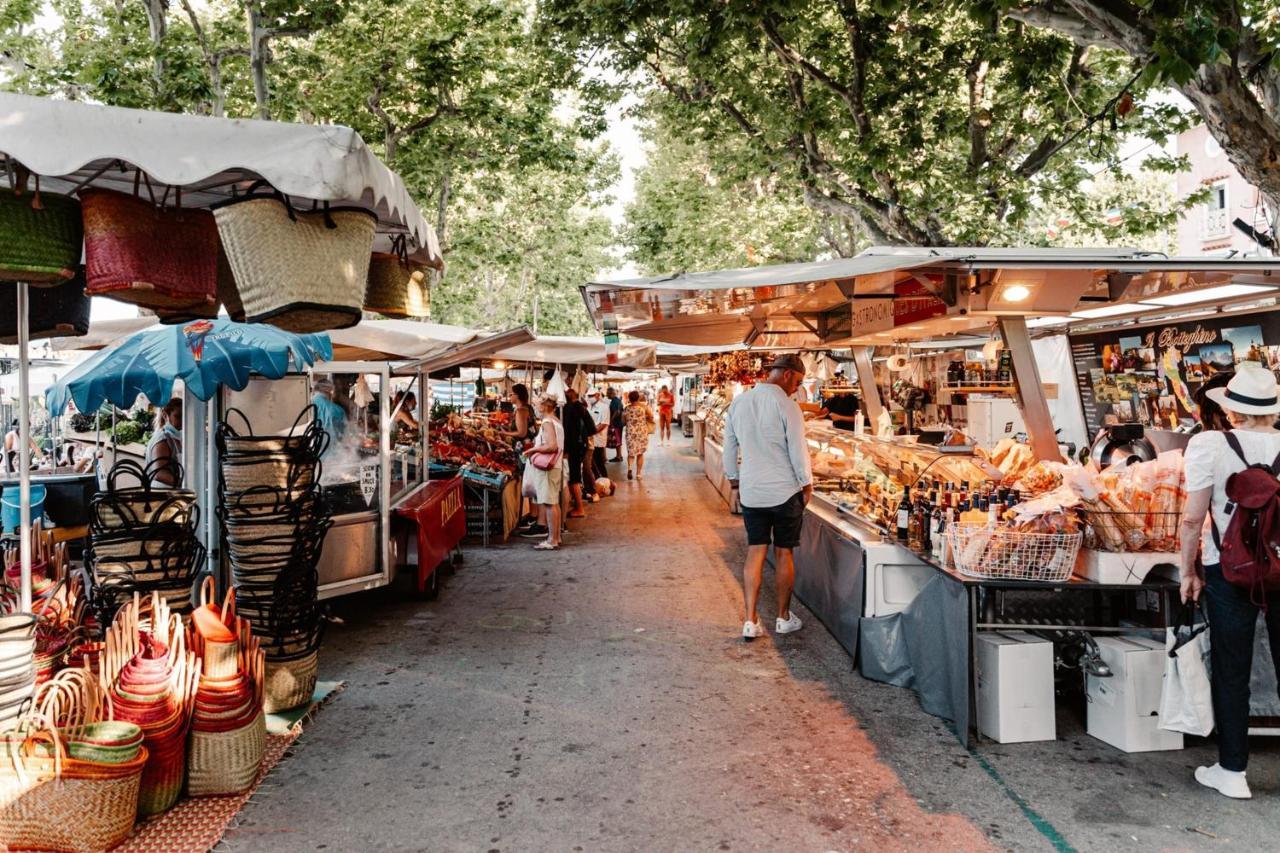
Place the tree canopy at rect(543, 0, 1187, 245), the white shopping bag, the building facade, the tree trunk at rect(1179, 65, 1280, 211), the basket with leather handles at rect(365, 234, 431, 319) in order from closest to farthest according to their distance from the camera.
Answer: the white shopping bag < the basket with leather handles at rect(365, 234, 431, 319) < the tree trunk at rect(1179, 65, 1280, 211) < the tree canopy at rect(543, 0, 1187, 245) < the building facade

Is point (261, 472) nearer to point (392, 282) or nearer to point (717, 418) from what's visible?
point (392, 282)

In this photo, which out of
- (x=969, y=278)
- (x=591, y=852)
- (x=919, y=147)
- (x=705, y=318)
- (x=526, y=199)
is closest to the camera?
(x=591, y=852)

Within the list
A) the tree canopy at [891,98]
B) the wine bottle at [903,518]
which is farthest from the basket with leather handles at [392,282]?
the tree canopy at [891,98]

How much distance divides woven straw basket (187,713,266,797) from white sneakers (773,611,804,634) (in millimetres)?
3857

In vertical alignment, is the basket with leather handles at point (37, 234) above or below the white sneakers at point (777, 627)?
above

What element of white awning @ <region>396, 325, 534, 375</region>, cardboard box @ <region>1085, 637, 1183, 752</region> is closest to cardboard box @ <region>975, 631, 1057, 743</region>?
cardboard box @ <region>1085, 637, 1183, 752</region>

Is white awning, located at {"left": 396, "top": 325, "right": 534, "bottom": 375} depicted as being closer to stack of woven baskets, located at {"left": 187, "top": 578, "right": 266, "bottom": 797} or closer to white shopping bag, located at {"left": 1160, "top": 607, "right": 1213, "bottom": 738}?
stack of woven baskets, located at {"left": 187, "top": 578, "right": 266, "bottom": 797}

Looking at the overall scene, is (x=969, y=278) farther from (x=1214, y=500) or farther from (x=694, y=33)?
(x=694, y=33)

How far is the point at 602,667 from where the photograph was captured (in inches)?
221

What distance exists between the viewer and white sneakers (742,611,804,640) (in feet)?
20.4

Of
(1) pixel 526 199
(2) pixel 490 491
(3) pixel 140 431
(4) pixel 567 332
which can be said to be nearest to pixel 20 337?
(2) pixel 490 491

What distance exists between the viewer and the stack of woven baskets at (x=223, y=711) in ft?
12.3

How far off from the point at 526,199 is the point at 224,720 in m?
23.7

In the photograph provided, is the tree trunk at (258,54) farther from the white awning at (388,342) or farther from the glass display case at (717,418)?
the glass display case at (717,418)
